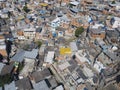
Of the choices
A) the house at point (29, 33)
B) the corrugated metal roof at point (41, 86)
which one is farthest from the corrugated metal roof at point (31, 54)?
the house at point (29, 33)

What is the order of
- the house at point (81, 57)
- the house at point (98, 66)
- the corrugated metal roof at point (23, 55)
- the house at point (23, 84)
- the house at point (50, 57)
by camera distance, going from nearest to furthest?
the house at point (23, 84), the house at point (98, 66), the house at point (81, 57), the corrugated metal roof at point (23, 55), the house at point (50, 57)

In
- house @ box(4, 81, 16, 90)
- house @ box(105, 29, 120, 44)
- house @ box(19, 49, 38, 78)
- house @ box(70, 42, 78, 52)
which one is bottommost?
house @ box(4, 81, 16, 90)

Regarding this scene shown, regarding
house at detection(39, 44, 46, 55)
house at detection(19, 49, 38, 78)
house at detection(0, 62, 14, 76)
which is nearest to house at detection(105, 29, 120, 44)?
house at detection(39, 44, 46, 55)

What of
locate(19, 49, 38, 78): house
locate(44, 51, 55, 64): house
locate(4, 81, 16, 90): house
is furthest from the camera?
locate(44, 51, 55, 64): house

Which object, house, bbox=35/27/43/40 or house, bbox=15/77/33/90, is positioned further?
house, bbox=35/27/43/40

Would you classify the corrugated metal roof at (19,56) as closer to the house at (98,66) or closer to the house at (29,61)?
the house at (29,61)

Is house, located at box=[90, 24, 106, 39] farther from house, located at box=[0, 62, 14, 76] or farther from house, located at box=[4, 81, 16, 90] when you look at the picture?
house, located at box=[4, 81, 16, 90]

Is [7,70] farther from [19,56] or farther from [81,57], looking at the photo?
[81,57]

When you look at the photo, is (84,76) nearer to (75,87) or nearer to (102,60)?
(75,87)

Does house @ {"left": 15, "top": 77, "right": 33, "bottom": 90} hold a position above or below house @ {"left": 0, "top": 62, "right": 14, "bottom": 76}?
below
